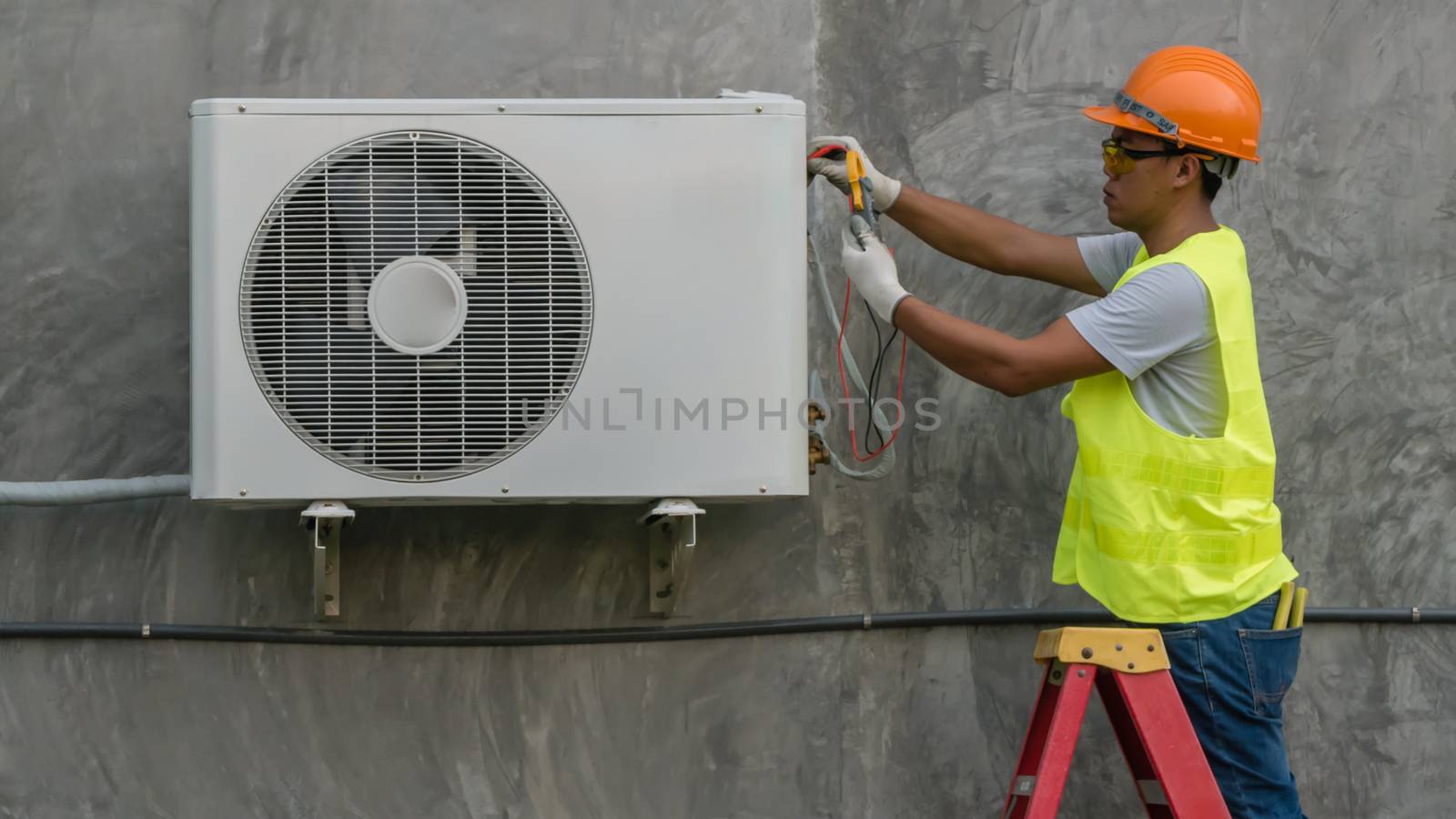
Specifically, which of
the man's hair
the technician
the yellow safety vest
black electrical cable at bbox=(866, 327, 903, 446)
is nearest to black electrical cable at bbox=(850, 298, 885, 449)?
black electrical cable at bbox=(866, 327, 903, 446)

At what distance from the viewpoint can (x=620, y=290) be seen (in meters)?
1.95

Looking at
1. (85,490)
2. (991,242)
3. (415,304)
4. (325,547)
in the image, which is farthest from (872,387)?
(85,490)

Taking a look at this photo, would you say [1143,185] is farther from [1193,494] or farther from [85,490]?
[85,490]

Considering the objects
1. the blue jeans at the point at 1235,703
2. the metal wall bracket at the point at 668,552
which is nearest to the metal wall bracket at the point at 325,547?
the metal wall bracket at the point at 668,552

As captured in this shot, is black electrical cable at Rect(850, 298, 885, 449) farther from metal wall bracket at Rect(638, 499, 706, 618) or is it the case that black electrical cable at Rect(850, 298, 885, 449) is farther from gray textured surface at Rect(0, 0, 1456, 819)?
metal wall bracket at Rect(638, 499, 706, 618)

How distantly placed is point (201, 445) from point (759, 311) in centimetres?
76

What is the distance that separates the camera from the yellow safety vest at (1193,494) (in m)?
1.85

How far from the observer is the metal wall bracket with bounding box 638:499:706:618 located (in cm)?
204

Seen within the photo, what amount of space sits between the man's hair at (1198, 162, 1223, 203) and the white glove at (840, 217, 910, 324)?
1.43ft

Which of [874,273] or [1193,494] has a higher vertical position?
[874,273]

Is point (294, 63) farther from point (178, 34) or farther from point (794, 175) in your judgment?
point (794, 175)

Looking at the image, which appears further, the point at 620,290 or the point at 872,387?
the point at 872,387

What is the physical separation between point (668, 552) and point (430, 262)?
587 millimetres

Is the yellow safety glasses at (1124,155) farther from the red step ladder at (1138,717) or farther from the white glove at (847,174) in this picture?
the red step ladder at (1138,717)
